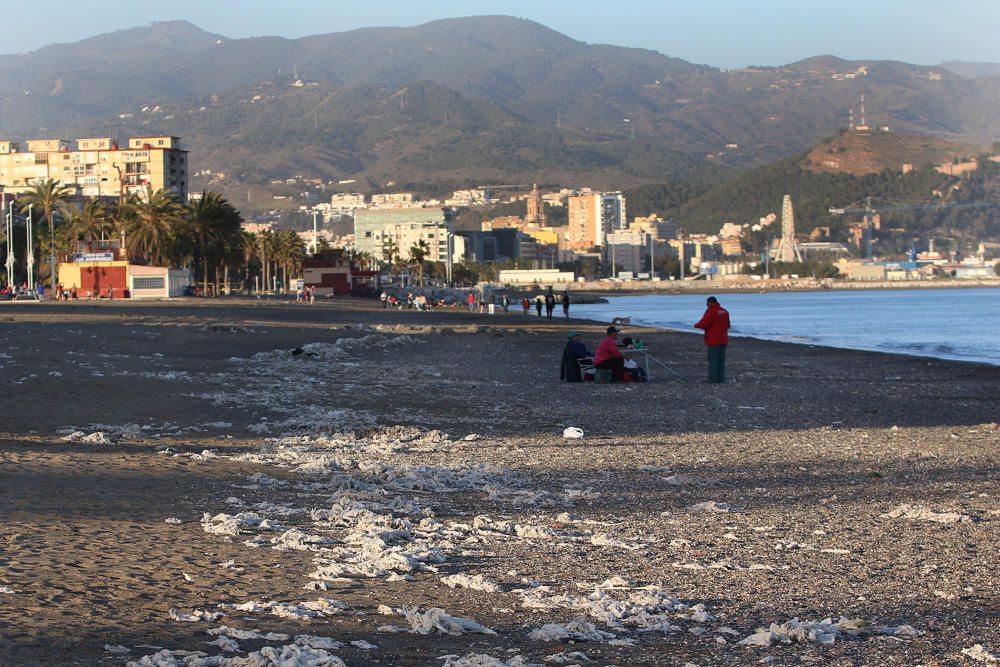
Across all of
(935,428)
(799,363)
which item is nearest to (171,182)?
(799,363)

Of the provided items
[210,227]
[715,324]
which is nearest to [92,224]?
[210,227]

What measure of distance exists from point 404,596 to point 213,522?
85.8 inches

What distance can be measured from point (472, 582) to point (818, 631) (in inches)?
72.6

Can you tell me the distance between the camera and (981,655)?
541 cm

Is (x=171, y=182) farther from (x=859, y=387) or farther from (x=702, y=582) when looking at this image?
(x=702, y=582)

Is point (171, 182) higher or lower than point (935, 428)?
higher

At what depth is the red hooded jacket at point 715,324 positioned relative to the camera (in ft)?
69.0

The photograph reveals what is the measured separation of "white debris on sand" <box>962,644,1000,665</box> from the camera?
5.35 metres

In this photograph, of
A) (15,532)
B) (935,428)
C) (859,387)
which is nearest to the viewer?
(15,532)

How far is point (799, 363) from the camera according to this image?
30172 millimetres

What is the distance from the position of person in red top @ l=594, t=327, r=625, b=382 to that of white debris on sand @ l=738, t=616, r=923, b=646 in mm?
15872

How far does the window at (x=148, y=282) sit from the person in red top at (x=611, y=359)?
58.0 m

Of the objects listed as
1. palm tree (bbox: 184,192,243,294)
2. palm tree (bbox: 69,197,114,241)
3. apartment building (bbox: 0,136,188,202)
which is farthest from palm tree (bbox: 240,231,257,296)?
apartment building (bbox: 0,136,188,202)

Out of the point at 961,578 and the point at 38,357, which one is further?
the point at 38,357
